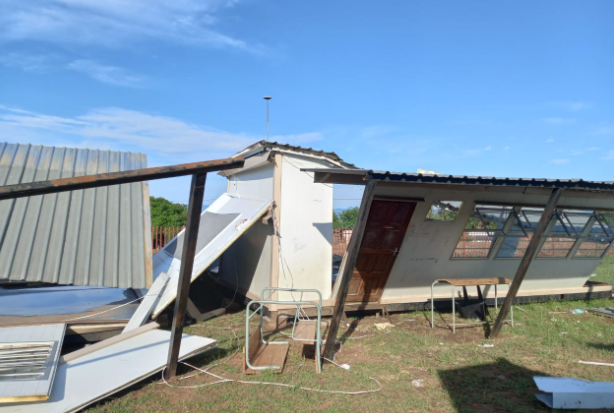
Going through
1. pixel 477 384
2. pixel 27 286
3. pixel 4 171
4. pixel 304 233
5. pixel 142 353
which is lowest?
pixel 477 384

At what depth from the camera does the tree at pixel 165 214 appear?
19.7 meters

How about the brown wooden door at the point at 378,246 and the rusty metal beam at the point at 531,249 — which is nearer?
the rusty metal beam at the point at 531,249

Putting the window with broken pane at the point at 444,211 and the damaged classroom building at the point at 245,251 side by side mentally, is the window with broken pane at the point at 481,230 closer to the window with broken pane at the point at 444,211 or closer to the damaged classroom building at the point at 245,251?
the damaged classroom building at the point at 245,251

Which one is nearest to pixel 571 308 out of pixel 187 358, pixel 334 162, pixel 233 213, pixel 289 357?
pixel 334 162

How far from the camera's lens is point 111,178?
399cm

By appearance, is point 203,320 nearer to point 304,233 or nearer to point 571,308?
point 304,233

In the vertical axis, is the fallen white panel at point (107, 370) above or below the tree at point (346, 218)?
below

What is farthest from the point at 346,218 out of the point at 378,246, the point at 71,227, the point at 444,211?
the point at 71,227

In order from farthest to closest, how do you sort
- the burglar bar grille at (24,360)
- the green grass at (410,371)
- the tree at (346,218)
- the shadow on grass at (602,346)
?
the tree at (346,218), the shadow on grass at (602,346), the green grass at (410,371), the burglar bar grille at (24,360)

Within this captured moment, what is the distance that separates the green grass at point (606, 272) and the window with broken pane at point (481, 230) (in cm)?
716

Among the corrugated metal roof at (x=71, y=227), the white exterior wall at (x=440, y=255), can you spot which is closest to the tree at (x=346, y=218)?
the white exterior wall at (x=440, y=255)

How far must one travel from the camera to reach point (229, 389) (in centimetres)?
497

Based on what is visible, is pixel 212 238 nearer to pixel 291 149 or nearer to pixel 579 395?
pixel 291 149

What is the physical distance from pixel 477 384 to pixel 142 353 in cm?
415
